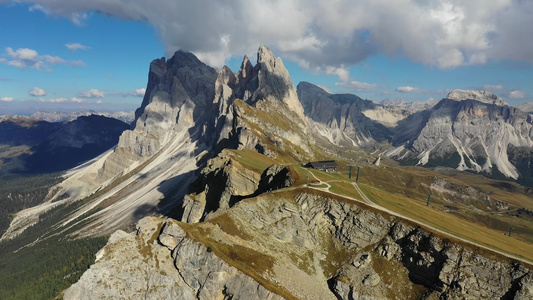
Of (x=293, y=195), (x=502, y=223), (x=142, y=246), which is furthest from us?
(x=502, y=223)

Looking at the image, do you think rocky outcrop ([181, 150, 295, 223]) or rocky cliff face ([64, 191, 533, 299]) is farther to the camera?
rocky outcrop ([181, 150, 295, 223])

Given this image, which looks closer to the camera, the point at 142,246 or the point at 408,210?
the point at 142,246

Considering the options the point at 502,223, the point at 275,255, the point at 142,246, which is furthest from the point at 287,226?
the point at 502,223

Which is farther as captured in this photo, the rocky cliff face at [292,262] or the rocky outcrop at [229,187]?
the rocky outcrop at [229,187]

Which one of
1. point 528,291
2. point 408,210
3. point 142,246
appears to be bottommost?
point 142,246

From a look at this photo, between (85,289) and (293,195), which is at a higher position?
(293,195)

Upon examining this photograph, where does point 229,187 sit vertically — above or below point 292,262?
above

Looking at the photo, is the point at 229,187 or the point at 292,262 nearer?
the point at 292,262

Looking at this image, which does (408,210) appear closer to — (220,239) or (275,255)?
(275,255)
